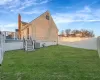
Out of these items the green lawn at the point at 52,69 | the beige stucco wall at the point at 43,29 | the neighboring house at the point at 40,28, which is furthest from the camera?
the beige stucco wall at the point at 43,29

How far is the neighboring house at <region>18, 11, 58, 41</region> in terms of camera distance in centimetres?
3000

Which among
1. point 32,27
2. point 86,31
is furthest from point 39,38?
point 86,31

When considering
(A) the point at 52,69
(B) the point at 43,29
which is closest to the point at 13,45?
(B) the point at 43,29

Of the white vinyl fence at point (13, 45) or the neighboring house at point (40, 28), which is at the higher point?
the neighboring house at point (40, 28)

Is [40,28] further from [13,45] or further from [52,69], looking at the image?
[52,69]

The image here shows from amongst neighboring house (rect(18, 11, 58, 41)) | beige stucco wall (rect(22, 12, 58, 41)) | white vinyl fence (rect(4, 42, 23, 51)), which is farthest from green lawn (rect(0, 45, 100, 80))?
beige stucco wall (rect(22, 12, 58, 41))

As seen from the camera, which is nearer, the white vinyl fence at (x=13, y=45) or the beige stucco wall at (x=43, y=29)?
the white vinyl fence at (x=13, y=45)

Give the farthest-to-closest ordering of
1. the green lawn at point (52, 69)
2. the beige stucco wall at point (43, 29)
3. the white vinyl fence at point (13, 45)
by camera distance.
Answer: the beige stucco wall at point (43, 29)
the white vinyl fence at point (13, 45)
the green lawn at point (52, 69)

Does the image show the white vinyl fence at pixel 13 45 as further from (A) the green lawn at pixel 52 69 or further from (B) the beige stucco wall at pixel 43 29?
(A) the green lawn at pixel 52 69

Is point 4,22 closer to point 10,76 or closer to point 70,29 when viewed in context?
point 10,76

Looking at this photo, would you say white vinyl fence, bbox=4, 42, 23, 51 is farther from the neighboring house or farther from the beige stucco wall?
the beige stucco wall

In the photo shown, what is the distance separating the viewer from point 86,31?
44719 mm

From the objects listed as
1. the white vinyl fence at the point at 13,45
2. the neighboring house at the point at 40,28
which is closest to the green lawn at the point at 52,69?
the white vinyl fence at the point at 13,45

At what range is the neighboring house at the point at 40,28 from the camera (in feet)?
98.4
